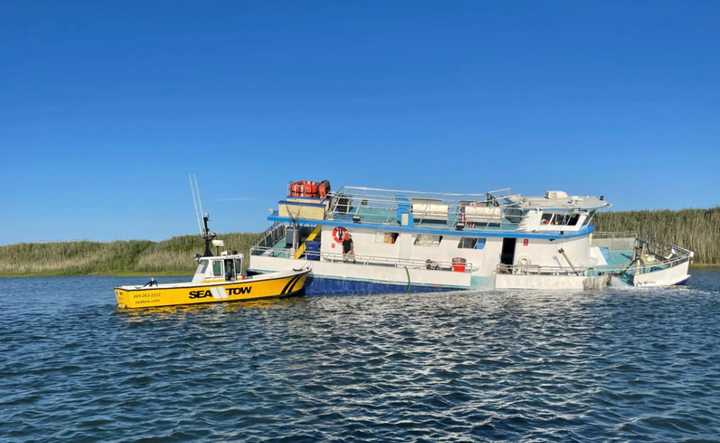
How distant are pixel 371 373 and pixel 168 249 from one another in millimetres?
51108

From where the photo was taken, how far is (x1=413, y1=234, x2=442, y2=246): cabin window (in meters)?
33.5

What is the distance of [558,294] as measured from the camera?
3050 centimetres

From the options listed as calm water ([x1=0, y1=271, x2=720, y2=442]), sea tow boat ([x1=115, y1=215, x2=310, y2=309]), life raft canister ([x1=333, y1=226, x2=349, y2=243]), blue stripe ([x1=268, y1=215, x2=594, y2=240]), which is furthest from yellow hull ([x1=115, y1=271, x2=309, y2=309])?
blue stripe ([x1=268, y1=215, x2=594, y2=240])

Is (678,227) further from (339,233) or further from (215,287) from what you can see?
(215,287)

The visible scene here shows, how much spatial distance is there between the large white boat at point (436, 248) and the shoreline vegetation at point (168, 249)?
70.2 ft

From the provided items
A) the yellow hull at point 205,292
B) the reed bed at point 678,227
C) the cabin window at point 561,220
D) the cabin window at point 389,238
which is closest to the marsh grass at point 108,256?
the cabin window at point 389,238

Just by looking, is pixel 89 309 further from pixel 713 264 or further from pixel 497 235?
pixel 713 264

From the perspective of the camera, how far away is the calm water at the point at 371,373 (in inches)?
448

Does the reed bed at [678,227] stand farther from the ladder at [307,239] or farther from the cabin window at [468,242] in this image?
the ladder at [307,239]

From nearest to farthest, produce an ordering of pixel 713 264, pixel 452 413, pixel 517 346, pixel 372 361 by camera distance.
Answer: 1. pixel 452 413
2. pixel 372 361
3. pixel 517 346
4. pixel 713 264

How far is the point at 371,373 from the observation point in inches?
599

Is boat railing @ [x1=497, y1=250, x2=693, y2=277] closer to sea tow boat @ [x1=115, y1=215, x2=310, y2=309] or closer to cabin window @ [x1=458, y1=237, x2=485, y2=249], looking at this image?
cabin window @ [x1=458, y1=237, x2=485, y2=249]

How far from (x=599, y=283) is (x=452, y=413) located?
2483cm

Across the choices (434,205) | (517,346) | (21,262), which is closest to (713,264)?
(434,205)
